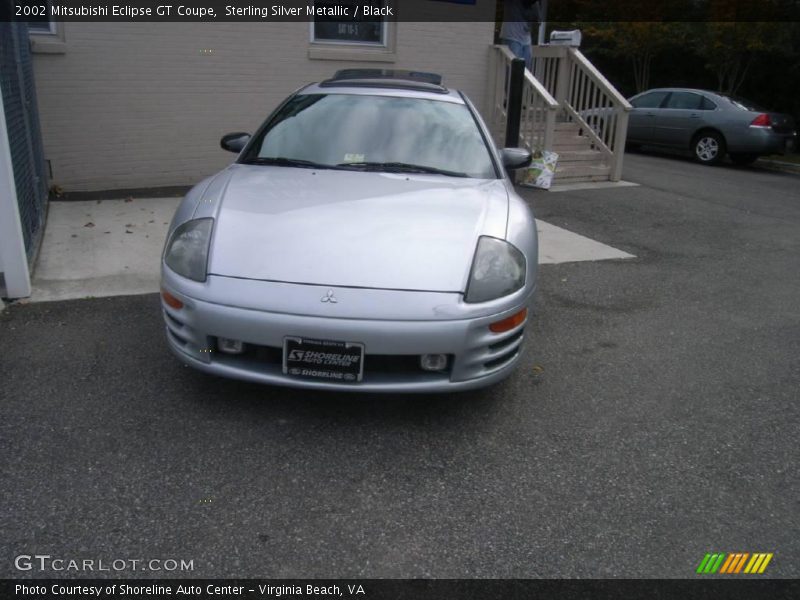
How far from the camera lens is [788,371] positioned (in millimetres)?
4016

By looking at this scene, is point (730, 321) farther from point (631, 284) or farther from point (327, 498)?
point (327, 498)

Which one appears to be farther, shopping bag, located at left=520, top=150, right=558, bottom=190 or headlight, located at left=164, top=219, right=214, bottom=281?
shopping bag, located at left=520, top=150, right=558, bottom=190

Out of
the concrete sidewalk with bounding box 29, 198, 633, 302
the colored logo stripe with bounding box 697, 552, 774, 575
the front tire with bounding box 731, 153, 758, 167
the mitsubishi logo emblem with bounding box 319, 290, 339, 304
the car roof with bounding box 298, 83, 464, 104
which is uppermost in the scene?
the car roof with bounding box 298, 83, 464, 104

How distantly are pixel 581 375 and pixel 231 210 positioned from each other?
6.83 feet

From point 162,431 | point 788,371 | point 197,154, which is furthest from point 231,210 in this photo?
point 197,154

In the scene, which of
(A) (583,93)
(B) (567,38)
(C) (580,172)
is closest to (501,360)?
(C) (580,172)

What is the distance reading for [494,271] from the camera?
10.4ft

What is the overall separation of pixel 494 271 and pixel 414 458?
91 centimetres

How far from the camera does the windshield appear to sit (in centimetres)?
414

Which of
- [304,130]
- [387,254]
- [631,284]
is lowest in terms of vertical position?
[631,284]

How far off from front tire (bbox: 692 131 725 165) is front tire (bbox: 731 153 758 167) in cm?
41

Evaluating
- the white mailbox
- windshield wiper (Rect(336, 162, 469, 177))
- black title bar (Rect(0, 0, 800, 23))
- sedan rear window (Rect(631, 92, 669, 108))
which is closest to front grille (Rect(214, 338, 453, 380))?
windshield wiper (Rect(336, 162, 469, 177))

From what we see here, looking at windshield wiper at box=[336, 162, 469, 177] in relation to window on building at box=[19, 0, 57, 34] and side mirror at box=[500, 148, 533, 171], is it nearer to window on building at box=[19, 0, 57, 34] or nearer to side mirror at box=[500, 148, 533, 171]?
side mirror at box=[500, 148, 533, 171]

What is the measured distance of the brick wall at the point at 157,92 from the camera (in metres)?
7.77
